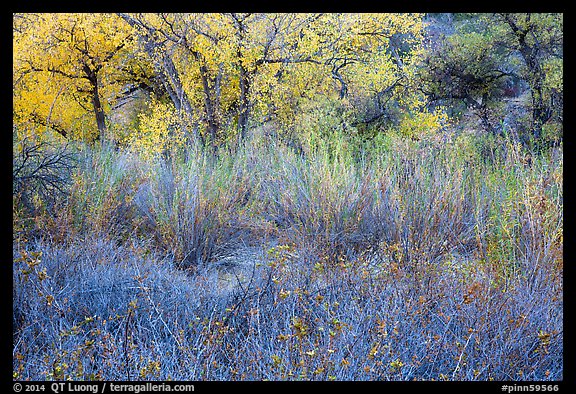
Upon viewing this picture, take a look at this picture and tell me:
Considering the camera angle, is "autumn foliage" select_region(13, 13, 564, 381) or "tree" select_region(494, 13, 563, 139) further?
"tree" select_region(494, 13, 563, 139)

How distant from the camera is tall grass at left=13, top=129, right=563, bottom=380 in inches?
114

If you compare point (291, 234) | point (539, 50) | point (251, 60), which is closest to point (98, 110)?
point (251, 60)

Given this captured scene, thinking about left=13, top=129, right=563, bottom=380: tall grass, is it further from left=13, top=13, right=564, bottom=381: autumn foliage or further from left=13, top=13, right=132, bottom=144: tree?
left=13, top=13, right=132, bottom=144: tree

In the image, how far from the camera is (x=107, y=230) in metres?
5.09

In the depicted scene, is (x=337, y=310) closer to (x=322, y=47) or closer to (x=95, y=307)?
(x=95, y=307)

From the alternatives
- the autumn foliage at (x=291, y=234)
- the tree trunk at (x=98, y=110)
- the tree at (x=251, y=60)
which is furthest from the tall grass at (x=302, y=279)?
the tree trunk at (x=98, y=110)

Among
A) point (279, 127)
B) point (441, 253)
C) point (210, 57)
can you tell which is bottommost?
point (441, 253)

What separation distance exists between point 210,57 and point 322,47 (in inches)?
108

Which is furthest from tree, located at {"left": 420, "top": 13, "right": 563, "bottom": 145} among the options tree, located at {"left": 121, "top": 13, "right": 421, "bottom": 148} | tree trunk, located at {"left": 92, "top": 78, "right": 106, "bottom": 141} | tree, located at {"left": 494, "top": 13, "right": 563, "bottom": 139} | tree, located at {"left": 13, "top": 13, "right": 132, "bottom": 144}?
tree trunk, located at {"left": 92, "top": 78, "right": 106, "bottom": 141}

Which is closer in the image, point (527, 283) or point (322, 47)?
point (527, 283)

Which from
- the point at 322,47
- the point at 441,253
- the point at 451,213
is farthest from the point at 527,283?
the point at 322,47

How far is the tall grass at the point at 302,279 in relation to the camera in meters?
2.89

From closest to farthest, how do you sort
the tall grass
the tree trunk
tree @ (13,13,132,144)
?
the tall grass < tree @ (13,13,132,144) < the tree trunk

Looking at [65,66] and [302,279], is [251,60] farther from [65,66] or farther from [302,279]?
[302,279]
